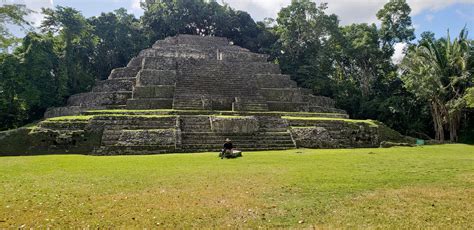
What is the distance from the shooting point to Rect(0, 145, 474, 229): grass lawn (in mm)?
4574

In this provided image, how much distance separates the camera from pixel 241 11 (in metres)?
39.7

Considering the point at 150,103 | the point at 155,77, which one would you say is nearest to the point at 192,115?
the point at 150,103

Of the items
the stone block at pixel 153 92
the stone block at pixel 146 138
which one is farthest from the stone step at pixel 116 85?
the stone block at pixel 146 138

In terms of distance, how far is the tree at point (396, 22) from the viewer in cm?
2756

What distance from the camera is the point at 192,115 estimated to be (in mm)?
17141

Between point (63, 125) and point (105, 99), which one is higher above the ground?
point (105, 99)

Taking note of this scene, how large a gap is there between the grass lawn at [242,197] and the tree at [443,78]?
48.5ft

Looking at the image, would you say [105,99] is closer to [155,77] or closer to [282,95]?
[155,77]

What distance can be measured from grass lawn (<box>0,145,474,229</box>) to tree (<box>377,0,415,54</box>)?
21.6 meters

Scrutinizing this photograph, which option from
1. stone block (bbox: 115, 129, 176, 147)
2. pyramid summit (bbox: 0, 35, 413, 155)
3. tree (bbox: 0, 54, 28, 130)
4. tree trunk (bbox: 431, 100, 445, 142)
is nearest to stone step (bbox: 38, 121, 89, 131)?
pyramid summit (bbox: 0, 35, 413, 155)

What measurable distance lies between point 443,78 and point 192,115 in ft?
51.6

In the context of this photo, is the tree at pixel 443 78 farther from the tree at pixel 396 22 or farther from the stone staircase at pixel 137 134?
the stone staircase at pixel 137 134

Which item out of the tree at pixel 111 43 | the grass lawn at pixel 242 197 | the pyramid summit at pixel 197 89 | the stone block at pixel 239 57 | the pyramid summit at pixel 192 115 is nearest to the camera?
the grass lawn at pixel 242 197

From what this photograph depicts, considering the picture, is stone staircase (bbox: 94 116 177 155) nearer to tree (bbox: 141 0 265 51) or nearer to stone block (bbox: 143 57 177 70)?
stone block (bbox: 143 57 177 70)
